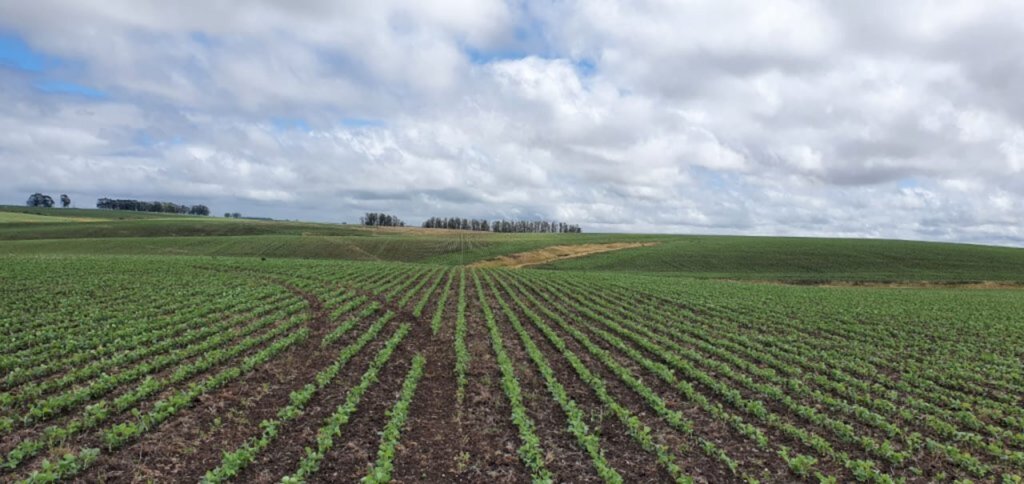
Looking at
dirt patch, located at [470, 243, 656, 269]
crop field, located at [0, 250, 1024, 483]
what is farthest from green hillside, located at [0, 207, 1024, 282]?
crop field, located at [0, 250, 1024, 483]

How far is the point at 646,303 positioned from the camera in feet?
115

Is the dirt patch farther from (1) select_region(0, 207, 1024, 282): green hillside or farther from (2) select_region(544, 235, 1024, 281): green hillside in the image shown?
(2) select_region(544, 235, 1024, 281): green hillside

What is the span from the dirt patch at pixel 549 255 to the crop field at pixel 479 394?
52450 millimetres

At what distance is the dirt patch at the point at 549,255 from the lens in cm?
8194

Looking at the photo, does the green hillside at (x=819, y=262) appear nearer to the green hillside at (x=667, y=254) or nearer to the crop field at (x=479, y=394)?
the green hillside at (x=667, y=254)

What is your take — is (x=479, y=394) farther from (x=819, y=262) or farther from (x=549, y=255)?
(x=819, y=262)

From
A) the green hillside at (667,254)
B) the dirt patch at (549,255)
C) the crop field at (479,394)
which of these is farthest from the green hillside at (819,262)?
the crop field at (479,394)

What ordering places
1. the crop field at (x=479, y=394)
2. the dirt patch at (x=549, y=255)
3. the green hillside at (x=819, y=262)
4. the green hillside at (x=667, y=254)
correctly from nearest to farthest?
the crop field at (x=479, y=394)
the green hillside at (x=819, y=262)
the green hillside at (x=667, y=254)
the dirt patch at (x=549, y=255)

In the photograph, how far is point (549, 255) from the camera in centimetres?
8988

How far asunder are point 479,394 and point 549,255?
75.3 meters

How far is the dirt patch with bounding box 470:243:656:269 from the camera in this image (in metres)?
81.9

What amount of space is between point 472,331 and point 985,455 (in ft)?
59.2

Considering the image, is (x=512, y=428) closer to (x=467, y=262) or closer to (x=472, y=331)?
(x=472, y=331)

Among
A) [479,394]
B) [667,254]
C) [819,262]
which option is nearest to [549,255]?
[667,254]
